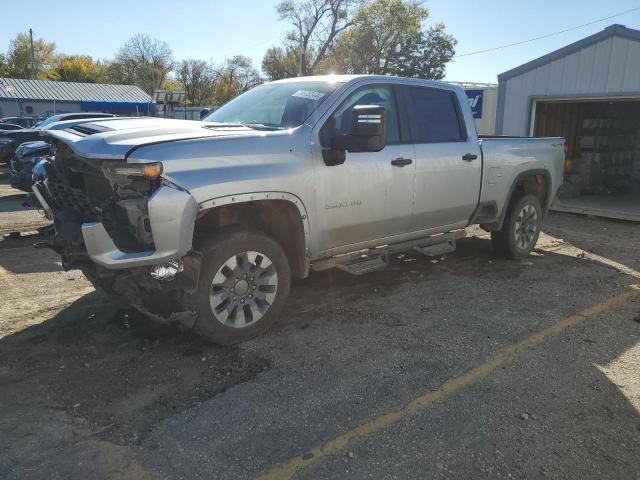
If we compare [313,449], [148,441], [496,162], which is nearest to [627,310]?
[496,162]

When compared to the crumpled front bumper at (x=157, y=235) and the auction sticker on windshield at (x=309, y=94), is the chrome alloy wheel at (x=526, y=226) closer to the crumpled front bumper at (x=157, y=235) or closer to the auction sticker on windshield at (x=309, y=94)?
the auction sticker on windshield at (x=309, y=94)

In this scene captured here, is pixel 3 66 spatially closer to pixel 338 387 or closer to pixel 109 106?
pixel 109 106

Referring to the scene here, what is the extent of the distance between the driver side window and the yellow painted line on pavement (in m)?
2.08

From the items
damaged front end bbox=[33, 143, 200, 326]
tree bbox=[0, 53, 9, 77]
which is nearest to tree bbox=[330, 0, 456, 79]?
tree bbox=[0, 53, 9, 77]

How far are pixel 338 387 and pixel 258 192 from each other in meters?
1.50

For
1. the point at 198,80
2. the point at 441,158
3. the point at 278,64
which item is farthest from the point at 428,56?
the point at 441,158

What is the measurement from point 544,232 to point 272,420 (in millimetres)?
7457

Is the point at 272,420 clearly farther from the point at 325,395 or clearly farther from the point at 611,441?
the point at 611,441

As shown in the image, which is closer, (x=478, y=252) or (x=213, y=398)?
(x=213, y=398)

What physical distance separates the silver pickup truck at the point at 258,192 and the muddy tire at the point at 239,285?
0.01 metres

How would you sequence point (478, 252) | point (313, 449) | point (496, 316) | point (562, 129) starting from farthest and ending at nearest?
point (562, 129) < point (478, 252) < point (496, 316) < point (313, 449)

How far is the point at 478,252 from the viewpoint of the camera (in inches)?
290

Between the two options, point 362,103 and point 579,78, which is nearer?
point 362,103

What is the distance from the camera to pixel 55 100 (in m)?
42.1
